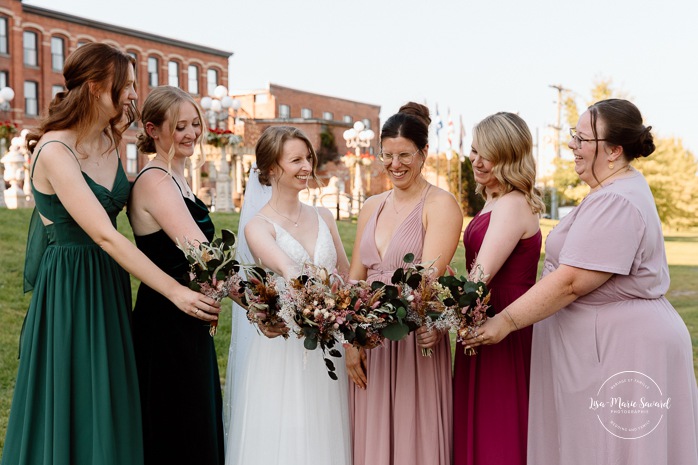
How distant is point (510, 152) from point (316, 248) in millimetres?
1337

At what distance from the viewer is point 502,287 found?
403 centimetres

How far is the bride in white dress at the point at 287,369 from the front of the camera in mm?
3953

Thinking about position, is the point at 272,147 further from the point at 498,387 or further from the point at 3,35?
the point at 3,35

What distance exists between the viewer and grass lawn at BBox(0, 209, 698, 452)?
803 centimetres

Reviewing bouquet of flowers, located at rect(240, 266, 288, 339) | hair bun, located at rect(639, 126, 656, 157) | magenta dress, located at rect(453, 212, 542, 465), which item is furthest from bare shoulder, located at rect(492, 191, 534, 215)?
bouquet of flowers, located at rect(240, 266, 288, 339)

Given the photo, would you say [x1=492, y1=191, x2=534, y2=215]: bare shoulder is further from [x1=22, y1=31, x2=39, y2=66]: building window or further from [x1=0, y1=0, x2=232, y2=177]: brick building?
[x1=22, y1=31, x2=39, y2=66]: building window

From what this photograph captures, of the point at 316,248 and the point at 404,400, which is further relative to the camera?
the point at 316,248

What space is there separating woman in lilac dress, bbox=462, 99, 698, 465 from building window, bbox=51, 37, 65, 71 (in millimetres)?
47363

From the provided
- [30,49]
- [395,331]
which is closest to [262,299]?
[395,331]

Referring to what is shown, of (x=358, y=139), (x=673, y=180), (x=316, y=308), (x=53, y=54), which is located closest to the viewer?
(x=316, y=308)

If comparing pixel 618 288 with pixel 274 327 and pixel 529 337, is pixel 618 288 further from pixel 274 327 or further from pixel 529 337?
pixel 274 327

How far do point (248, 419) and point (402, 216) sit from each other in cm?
154

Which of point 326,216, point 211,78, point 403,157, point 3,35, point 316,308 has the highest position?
point 3,35

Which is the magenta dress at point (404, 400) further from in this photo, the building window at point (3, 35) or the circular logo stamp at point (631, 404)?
the building window at point (3, 35)
